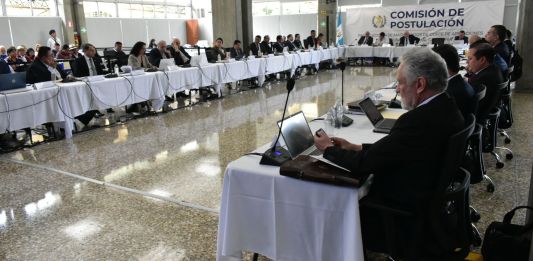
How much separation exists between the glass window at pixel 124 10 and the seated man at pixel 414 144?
56.9ft

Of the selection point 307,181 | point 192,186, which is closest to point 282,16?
point 192,186

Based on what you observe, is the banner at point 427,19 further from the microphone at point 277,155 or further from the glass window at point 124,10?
the microphone at point 277,155

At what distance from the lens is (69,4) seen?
47.5 feet

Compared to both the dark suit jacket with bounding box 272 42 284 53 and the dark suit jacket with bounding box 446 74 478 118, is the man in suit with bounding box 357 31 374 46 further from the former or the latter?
the dark suit jacket with bounding box 446 74 478 118

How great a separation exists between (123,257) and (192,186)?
111 centimetres

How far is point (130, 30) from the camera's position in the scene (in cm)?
1739

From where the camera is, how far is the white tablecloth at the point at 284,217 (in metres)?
1.66

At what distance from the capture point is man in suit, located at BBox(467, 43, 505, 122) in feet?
9.70

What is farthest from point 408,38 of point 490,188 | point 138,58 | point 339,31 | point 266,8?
point 490,188

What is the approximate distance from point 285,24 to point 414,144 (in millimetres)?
18780

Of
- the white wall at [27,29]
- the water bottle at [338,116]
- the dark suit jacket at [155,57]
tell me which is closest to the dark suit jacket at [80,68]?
the dark suit jacket at [155,57]

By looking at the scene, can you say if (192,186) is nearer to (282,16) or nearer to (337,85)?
(337,85)

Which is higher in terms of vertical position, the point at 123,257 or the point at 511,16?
the point at 511,16

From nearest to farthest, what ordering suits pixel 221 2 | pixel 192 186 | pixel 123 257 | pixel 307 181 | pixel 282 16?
pixel 307 181
pixel 123 257
pixel 192 186
pixel 221 2
pixel 282 16
